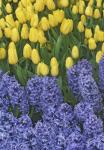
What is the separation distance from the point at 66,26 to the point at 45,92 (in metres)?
1.29

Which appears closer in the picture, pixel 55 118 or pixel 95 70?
pixel 55 118

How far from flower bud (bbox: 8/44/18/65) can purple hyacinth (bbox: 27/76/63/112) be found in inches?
27.5

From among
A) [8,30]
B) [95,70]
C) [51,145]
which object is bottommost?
[51,145]

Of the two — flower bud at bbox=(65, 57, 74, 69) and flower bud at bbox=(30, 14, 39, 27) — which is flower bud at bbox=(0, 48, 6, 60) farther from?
flower bud at bbox=(65, 57, 74, 69)

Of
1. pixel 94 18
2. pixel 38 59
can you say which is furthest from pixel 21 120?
pixel 94 18

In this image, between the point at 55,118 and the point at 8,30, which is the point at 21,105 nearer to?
the point at 55,118

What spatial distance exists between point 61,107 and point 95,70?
1.10 metres

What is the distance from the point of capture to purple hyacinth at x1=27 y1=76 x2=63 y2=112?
11.5ft

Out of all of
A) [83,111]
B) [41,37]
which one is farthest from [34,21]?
[83,111]

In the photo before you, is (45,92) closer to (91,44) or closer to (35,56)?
(35,56)

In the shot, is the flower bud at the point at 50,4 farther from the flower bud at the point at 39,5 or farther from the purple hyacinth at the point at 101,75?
the purple hyacinth at the point at 101,75

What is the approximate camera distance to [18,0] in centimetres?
579

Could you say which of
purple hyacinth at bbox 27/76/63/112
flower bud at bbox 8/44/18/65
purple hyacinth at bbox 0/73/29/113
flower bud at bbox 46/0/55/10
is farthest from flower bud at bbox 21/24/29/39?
purple hyacinth at bbox 27/76/63/112

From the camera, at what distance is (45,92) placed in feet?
11.4
